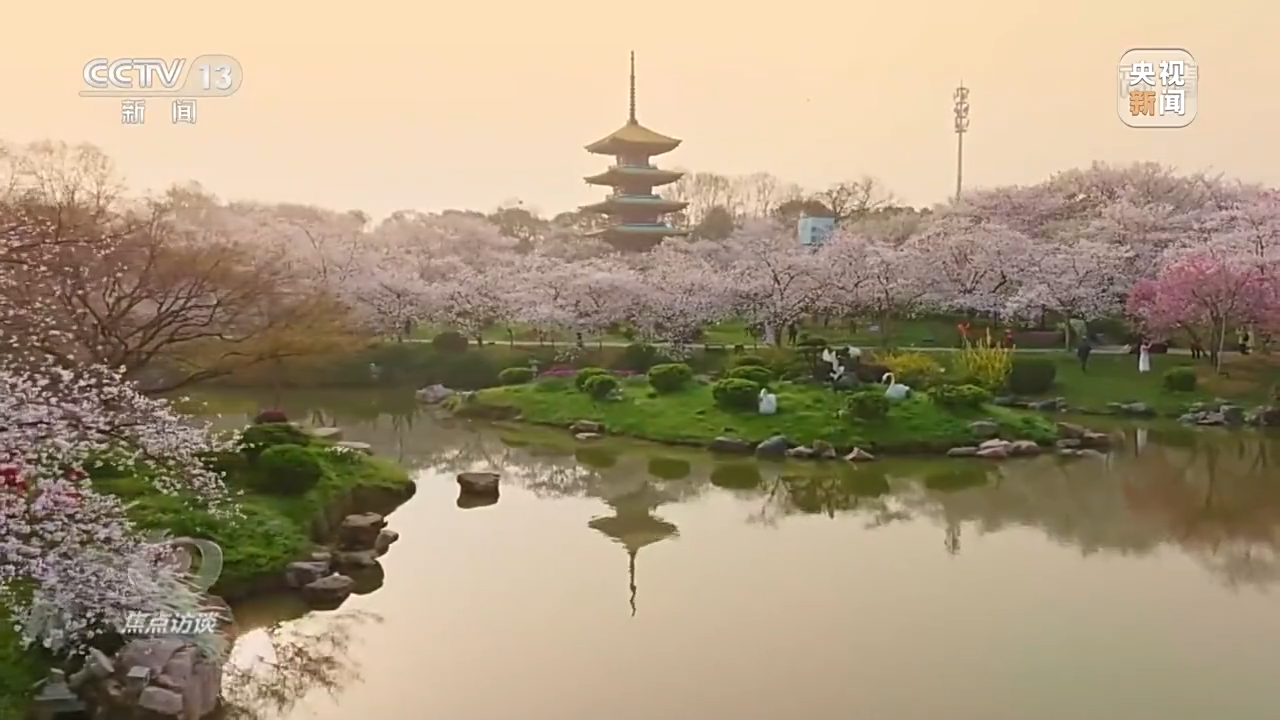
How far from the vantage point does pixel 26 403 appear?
4754 millimetres

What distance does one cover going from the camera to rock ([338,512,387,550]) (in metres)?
7.93

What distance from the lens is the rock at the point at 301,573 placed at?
698 cm

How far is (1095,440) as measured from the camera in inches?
512

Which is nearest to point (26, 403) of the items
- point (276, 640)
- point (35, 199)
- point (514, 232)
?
point (276, 640)

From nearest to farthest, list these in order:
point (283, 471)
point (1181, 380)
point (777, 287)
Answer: point (283, 471)
point (1181, 380)
point (777, 287)

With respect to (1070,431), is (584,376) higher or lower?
higher

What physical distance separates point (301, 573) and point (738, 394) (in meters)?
7.39

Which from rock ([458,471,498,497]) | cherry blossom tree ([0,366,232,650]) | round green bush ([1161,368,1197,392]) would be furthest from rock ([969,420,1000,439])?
cherry blossom tree ([0,366,232,650])

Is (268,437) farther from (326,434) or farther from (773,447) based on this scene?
(773,447)

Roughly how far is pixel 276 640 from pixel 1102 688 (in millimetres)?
4698

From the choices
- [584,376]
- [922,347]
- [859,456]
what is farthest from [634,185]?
[859,456]

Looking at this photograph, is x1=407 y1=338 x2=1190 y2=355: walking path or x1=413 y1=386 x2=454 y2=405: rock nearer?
x1=413 y1=386 x2=454 y2=405: rock

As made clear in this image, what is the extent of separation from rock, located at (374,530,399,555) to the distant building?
67.1ft

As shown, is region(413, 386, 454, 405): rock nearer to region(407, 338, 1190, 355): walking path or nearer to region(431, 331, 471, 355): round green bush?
region(431, 331, 471, 355): round green bush
